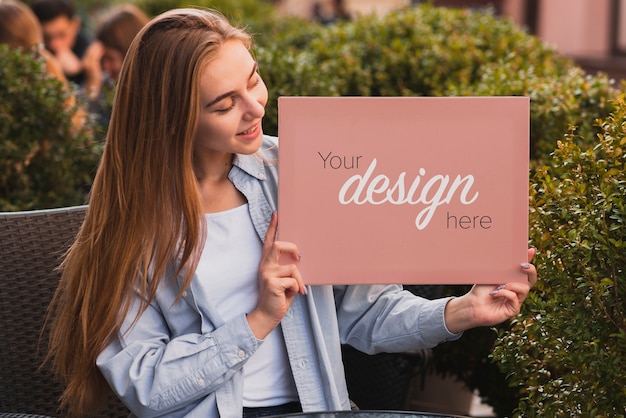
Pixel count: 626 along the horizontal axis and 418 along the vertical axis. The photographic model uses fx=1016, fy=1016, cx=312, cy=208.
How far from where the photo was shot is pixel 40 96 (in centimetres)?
382

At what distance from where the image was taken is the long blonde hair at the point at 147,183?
2092 millimetres

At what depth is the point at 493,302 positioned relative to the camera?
6.70 ft

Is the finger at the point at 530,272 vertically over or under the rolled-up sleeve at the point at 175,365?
over

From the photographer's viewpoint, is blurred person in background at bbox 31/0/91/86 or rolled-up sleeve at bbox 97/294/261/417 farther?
blurred person in background at bbox 31/0/91/86

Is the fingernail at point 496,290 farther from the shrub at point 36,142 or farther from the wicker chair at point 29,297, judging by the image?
the shrub at point 36,142

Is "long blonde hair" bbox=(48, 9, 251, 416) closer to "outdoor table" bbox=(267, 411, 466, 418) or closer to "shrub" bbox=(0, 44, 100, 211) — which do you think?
"outdoor table" bbox=(267, 411, 466, 418)

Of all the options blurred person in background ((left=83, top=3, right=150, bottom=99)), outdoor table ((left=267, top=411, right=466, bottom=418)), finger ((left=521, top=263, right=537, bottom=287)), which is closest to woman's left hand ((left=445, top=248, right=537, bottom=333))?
finger ((left=521, top=263, right=537, bottom=287))

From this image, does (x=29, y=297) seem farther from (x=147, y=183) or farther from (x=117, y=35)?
(x=117, y=35)

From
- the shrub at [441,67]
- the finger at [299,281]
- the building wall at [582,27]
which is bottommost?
the finger at [299,281]

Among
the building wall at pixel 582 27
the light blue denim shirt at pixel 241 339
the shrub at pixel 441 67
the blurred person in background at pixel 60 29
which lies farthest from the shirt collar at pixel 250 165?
the building wall at pixel 582 27

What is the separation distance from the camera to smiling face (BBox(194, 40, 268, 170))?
81.7 inches

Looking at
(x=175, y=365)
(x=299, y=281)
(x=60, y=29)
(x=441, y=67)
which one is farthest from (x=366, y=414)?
(x=60, y=29)

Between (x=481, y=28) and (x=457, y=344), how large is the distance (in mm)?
2419

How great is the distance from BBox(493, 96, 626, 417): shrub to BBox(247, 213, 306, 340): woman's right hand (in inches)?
19.8
